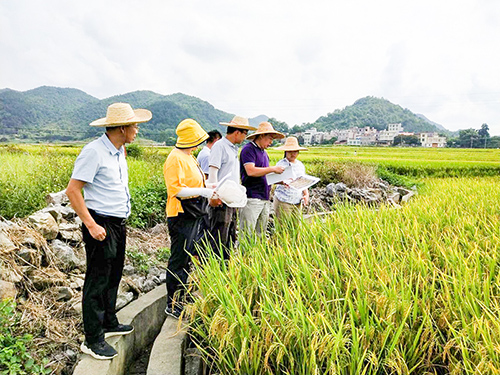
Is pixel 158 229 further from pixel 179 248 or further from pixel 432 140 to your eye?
pixel 432 140

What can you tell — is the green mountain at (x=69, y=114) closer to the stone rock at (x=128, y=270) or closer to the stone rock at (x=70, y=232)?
the stone rock at (x=70, y=232)

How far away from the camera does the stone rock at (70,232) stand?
3309mm

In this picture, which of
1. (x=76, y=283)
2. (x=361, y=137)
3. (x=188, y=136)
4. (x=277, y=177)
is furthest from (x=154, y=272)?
(x=361, y=137)

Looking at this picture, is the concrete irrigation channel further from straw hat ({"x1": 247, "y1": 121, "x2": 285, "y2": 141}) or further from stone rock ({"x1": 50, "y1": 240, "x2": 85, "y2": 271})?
straw hat ({"x1": 247, "y1": 121, "x2": 285, "y2": 141})

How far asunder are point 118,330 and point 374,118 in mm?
89568

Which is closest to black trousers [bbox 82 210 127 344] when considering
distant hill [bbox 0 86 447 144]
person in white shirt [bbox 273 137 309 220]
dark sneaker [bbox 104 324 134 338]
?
dark sneaker [bbox 104 324 134 338]

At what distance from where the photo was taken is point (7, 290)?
2330 millimetres

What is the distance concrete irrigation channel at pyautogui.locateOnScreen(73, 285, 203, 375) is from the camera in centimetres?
196

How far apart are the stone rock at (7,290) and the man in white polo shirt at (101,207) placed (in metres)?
0.60

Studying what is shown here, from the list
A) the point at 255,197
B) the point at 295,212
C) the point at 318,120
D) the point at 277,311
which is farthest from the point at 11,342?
the point at 318,120

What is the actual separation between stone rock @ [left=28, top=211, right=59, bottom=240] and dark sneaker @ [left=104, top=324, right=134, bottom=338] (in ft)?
4.15

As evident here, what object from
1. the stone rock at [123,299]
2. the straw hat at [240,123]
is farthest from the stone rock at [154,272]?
the straw hat at [240,123]

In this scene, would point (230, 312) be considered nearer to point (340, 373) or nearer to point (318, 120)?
point (340, 373)

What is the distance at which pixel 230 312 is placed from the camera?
1.77m
